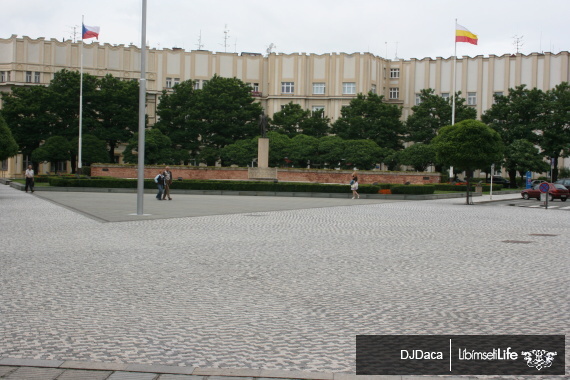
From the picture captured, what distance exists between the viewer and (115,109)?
67438 mm

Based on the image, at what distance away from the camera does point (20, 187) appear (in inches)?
1781

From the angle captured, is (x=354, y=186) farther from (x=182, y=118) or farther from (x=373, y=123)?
(x=182, y=118)

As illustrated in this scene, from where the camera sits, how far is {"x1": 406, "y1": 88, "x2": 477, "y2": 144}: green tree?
67.6 meters

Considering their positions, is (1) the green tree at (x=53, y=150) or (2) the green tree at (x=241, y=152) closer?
(1) the green tree at (x=53, y=150)

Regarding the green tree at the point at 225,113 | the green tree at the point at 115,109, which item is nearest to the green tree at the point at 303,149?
the green tree at the point at 225,113

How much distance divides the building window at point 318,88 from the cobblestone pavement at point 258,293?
68.5 meters

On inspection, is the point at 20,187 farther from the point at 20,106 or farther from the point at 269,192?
the point at 20,106

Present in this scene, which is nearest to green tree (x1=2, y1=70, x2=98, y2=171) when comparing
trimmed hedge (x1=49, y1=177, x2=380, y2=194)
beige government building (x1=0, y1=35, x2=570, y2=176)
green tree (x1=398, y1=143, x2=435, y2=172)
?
beige government building (x1=0, y1=35, x2=570, y2=176)

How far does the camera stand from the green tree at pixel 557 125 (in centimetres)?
6288

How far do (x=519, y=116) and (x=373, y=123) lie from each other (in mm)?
14234

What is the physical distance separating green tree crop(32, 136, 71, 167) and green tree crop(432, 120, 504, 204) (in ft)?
129

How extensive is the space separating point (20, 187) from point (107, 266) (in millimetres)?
38043

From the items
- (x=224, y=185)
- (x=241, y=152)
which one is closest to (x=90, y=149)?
(x=241, y=152)

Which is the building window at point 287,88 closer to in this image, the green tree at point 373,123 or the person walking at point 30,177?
the green tree at point 373,123
